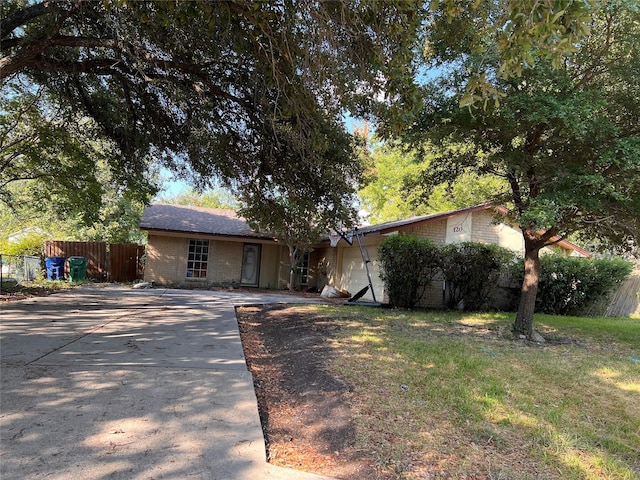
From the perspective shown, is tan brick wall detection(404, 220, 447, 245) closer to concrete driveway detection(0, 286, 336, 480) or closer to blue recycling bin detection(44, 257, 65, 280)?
concrete driveway detection(0, 286, 336, 480)

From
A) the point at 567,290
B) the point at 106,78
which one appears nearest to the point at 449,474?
the point at 106,78

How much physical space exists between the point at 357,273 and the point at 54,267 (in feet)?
40.5

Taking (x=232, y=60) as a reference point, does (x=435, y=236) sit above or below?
below

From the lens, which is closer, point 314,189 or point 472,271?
point 314,189

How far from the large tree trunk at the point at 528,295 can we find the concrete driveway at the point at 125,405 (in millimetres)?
6098

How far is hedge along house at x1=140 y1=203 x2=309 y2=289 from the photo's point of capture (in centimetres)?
1780

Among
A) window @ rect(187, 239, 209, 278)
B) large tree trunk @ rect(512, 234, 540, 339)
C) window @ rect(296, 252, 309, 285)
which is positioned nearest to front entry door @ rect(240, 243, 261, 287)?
window @ rect(187, 239, 209, 278)

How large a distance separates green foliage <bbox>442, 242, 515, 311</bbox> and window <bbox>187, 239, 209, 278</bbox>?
10.5 metres

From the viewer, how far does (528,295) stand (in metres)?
9.23

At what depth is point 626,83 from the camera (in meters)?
7.48

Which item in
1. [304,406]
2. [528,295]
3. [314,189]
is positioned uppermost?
[314,189]

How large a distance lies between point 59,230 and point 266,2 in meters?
28.3

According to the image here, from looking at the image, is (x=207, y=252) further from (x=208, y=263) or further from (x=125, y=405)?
(x=125, y=405)

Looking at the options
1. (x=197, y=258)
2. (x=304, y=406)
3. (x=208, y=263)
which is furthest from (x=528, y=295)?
(x=197, y=258)
